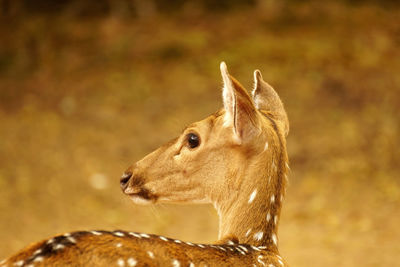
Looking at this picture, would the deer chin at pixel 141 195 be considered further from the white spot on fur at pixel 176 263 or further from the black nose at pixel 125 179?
the white spot on fur at pixel 176 263

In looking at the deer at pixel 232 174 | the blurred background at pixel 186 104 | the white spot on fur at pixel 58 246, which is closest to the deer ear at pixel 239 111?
the deer at pixel 232 174

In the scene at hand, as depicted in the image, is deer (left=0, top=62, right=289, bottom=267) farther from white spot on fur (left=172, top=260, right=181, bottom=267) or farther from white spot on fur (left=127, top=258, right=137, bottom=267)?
white spot on fur (left=127, top=258, right=137, bottom=267)

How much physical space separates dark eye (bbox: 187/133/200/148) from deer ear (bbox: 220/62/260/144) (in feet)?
0.70

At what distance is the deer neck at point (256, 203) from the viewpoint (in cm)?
409

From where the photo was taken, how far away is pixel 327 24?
1434 centimetres

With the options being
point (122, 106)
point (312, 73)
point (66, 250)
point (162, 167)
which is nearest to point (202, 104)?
point (122, 106)

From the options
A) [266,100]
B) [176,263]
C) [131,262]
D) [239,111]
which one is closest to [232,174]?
[239,111]

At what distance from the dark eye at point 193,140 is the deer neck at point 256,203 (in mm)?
296

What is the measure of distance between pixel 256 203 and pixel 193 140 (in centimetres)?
50

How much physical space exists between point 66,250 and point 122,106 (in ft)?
30.0

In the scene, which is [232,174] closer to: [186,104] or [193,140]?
[193,140]

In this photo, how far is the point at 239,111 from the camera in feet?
12.8

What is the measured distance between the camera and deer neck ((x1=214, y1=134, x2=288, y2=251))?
13.4ft

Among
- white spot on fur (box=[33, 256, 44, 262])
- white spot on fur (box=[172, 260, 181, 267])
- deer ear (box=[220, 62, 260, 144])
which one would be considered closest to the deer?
deer ear (box=[220, 62, 260, 144])
